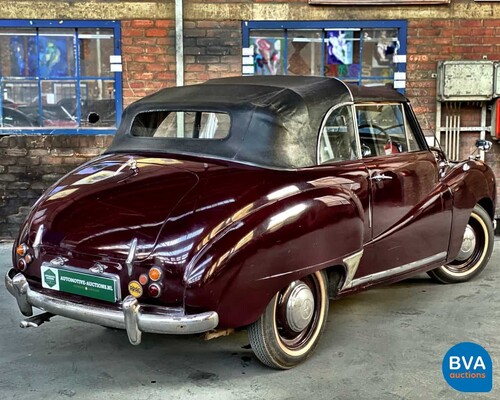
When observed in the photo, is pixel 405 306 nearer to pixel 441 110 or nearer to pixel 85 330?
pixel 85 330

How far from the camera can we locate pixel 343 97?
432cm

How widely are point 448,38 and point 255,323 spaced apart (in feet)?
16.7

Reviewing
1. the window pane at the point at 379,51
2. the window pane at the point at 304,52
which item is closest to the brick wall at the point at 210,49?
the window pane at the point at 304,52

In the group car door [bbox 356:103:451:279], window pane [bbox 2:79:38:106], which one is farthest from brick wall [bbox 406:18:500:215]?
window pane [bbox 2:79:38:106]

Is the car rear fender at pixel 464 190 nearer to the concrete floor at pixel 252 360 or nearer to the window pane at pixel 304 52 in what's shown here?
the concrete floor at pixel 252 360

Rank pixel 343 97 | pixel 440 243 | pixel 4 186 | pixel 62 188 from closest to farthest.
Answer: pixel 62 188 → pixel 343 97 → pixel 440 243 → pixel 4 186

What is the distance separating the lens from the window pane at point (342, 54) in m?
7.34

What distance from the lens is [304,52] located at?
7.38 m

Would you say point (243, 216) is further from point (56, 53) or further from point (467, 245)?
point (56, 53)

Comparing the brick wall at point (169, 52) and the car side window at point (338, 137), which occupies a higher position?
the brick wall at point (169, 52)

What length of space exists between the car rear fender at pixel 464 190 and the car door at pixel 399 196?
0.37 feet

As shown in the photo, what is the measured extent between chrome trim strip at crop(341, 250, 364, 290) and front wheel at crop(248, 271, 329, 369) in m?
0.16

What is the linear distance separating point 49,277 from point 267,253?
1265mm

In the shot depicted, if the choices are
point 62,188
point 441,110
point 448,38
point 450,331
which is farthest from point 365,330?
point 448,38
